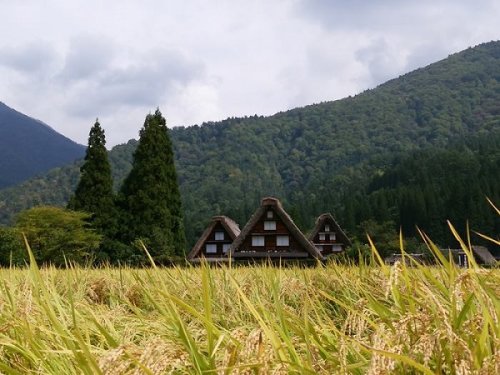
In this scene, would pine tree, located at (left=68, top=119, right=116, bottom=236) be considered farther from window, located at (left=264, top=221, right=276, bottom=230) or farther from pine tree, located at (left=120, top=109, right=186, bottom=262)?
window, located at (left=264, top=221, right=276, bottom=230)

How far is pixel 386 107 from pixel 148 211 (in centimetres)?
16504

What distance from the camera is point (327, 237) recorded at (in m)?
61.0

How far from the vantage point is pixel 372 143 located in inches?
6570

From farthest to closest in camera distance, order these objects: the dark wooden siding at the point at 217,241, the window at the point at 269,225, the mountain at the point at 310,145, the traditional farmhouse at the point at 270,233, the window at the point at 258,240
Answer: the mountain at the point at 310,145 < the dark wooden siding at the point at 217,241 < the window at the point at 269,225 < the window at the point at 258,240 < the traditional farmhouse at the point at 270,233

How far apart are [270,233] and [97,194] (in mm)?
13809

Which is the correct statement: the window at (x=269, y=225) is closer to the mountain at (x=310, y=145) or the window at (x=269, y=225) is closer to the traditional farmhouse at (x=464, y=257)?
the traditional farmhouse at (x=464, y=257)

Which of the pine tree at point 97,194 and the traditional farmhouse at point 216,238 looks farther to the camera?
the traditional farmhouse at point 216,238

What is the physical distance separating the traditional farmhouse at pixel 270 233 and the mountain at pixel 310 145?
60.5 meters

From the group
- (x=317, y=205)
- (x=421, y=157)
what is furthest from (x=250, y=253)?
(x=421, y=157)

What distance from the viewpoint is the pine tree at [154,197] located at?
1393 inches

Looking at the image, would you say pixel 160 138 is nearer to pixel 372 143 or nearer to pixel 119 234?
pixel 119 234

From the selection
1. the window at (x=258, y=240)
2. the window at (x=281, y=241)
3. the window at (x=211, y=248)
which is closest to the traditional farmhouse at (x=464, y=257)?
the window at (x=281, y=241)

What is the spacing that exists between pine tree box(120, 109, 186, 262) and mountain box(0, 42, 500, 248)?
6480 centimetres

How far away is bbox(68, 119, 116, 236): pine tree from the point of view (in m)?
35.5
